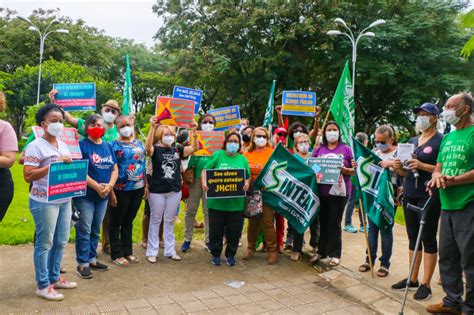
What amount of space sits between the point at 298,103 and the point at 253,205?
3383 millimetres

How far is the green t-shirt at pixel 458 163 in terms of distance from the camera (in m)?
4.05

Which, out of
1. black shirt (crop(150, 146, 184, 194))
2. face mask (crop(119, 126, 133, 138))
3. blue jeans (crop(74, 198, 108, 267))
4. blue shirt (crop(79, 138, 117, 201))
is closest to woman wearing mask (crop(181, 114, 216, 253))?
black shirt (crop(150, 146, 184, 194))

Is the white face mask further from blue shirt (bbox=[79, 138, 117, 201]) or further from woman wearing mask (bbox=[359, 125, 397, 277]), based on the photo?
blue shirt (bbox=[79, 138, 117, 201])

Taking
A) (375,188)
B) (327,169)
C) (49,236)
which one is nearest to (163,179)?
(49,236)

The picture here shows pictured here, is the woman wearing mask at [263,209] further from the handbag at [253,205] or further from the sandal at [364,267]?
the sandal at [364,267]

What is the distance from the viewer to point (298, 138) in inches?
260

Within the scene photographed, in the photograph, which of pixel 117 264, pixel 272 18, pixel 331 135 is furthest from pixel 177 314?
pixel 272 18

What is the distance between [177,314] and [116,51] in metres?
40.2

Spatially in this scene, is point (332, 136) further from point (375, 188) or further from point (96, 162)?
point (96, 162)

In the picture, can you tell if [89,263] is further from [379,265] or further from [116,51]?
[116,51]

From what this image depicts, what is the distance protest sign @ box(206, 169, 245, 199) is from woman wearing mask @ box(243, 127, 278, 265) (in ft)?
1.62

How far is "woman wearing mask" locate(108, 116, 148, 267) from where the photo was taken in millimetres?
5414

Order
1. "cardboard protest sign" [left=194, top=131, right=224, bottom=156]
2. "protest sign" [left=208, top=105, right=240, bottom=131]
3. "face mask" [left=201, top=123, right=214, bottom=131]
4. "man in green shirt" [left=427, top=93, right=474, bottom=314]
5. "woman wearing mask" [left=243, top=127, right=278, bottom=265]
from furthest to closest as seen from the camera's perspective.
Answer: "protest sign" [left=208, top=105, right=240, bottom=131] < "face mask" [left=201, top=123, right=214, bottom=131] < "cardboard protest sign" [left=194, top=131, right=224, bottom=156] < "woman wearing mask" [left=243, top=127, right=278, bottom=265] < "man in green shirt" [left=427, top=93, right=474, bottom=314]

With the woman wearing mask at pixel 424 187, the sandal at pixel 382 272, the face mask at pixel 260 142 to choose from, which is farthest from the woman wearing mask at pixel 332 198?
the woman wearing mask at pixel 424 187
